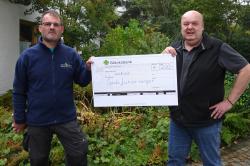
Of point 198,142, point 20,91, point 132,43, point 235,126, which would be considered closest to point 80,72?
point 20,91

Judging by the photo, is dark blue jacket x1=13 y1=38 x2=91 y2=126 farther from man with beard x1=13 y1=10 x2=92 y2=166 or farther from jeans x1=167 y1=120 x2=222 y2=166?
jeans x1=167 y1=120 x2=222 y2=166

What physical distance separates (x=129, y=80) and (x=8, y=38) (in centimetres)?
858

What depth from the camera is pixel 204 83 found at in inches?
161

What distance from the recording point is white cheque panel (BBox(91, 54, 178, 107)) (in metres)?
4.71

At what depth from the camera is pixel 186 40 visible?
13.8 feet

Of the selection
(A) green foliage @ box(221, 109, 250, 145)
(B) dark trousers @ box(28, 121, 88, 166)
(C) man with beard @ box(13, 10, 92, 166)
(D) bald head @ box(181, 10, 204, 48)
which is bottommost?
(A) green foliage @ box(221, 109, 250, 145)

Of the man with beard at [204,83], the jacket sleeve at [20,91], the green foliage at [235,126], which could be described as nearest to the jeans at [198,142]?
the man with beard at [204,83]

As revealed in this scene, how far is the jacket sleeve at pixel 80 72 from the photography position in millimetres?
4695

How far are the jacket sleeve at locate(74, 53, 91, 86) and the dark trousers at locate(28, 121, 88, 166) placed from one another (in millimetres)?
518

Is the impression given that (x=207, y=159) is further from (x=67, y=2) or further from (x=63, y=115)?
(x=67, y=2)

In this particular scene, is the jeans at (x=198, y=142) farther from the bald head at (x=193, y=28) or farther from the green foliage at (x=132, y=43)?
the green foliage at (x=132, y=43)

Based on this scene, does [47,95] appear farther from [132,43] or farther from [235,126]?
[132,43]

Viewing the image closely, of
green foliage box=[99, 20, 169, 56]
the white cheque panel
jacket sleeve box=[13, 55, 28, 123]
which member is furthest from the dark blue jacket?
green foliage box=[99, 20, 169, 56]

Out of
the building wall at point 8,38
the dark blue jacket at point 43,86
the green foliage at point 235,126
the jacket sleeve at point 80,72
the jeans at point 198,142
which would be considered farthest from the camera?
the building wall at point 8,38
